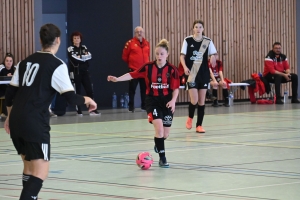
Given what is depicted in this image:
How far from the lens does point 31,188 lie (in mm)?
4762

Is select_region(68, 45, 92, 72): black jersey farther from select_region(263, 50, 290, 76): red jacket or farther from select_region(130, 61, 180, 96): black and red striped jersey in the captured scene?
select_region(130, 61, 180, 96): black and red striped jersey

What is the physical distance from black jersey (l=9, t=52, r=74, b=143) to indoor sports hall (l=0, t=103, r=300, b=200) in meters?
1.06

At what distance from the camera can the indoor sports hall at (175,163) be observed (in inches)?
236

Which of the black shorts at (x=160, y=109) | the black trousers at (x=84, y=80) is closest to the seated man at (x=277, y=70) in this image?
the black trousers at (x=84, y=80)

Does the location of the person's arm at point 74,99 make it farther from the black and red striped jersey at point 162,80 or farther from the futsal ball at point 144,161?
the black and red striped jersey at point 162,80

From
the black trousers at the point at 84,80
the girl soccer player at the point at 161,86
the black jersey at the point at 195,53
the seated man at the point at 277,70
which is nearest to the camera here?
the girl soccer player at the point at 161,86

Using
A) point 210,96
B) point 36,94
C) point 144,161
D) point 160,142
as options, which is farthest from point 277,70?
point 36,94

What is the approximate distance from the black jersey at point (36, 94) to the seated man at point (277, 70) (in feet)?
52.3

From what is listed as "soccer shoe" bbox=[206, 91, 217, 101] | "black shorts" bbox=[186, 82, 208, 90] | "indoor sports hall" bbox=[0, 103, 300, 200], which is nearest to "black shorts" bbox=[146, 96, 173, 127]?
"indoor sports hall" bbox=[0, 103, 300, 200]

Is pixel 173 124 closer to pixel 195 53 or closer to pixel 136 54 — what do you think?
pixel 195 53

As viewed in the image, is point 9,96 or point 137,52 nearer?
point 9,96

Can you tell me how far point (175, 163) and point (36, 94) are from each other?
3.28 m

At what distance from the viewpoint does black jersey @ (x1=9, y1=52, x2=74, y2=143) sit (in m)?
4.86

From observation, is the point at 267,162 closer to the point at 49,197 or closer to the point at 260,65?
the point at 49,197
